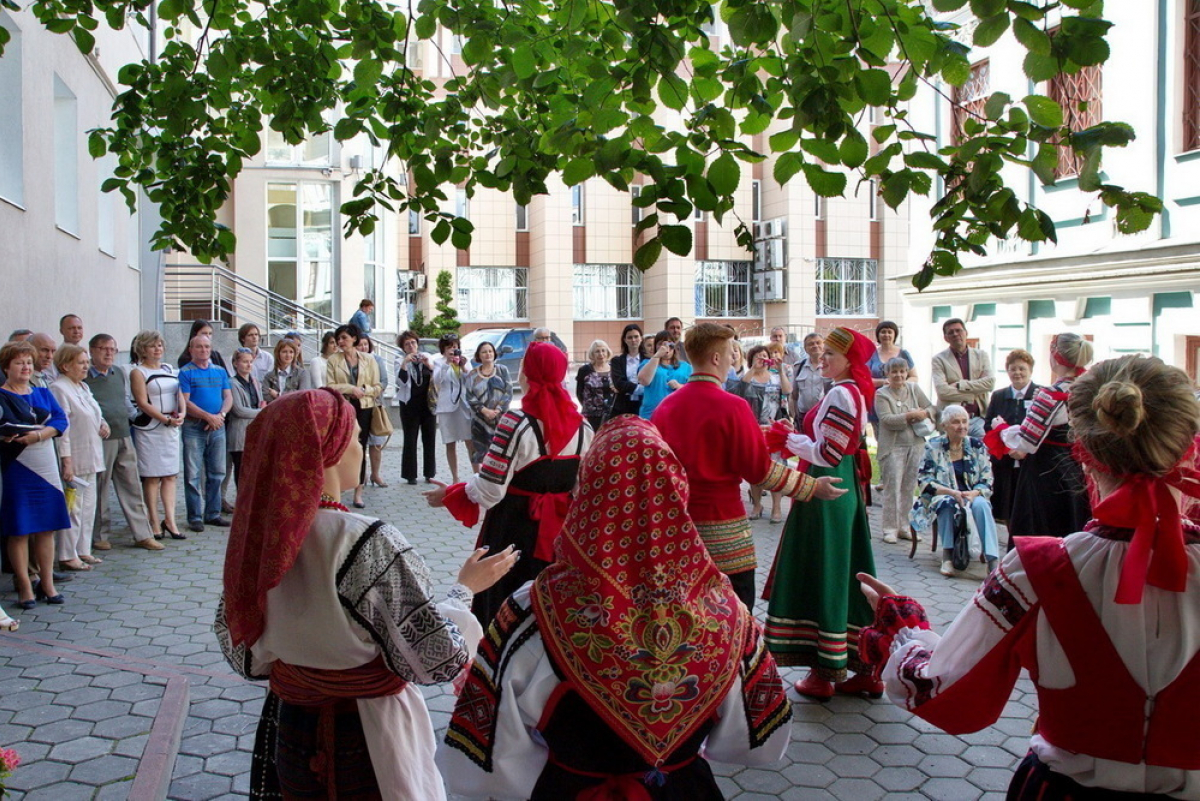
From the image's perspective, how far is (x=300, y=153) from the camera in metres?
22.9

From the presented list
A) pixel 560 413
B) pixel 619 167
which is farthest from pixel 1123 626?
pixel 560 413

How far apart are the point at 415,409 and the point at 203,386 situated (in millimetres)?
3223

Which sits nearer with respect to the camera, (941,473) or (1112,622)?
(1112,622)

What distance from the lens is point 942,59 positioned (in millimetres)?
3008

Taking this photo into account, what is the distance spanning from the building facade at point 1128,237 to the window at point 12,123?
351 inches

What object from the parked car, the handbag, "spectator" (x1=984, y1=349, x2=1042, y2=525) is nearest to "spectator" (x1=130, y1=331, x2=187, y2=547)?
the handbag

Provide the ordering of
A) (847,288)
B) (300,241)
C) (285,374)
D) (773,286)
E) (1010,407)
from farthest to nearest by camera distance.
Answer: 1. (847,288)
2. (773,286)
3. (300,241)
4. (285,374)
5. (1010,407)

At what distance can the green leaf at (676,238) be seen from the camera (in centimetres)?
288

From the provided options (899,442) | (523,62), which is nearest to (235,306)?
(899,442)

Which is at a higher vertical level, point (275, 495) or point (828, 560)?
point (275, 495)

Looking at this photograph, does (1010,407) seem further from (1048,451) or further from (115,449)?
(115,449)

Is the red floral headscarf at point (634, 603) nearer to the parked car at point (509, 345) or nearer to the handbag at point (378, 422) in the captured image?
the handbag at point (378, 422)

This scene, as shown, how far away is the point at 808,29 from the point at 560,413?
2.56 meters

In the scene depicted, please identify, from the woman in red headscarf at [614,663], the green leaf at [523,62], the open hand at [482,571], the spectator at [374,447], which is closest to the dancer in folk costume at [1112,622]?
the woman in red headscarf at [614,663]
